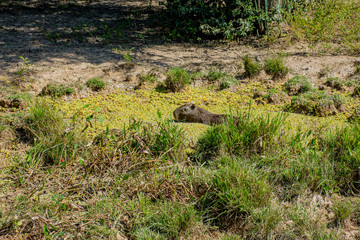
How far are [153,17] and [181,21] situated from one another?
59.9 inches

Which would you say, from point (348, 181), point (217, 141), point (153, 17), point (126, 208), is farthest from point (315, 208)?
point (153, 17)

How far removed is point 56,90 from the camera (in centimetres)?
553

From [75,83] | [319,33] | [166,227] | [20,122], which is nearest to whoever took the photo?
[166,227]

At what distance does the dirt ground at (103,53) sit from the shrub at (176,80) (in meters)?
0.58

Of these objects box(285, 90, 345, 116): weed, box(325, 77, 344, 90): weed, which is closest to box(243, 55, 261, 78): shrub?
box(285, 90, 345, 116): weed

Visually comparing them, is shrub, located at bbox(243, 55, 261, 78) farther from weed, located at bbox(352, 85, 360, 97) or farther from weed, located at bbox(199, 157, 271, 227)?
weed, located at bbox(199, 157, 271, 227)

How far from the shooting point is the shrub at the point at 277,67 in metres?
6.15

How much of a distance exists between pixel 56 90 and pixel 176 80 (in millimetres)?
1883

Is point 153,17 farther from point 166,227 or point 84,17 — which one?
point 166,227

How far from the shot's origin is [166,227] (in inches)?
125

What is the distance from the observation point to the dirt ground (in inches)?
242

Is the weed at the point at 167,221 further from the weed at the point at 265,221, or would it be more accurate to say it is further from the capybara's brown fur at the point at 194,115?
the capybara's brown fur at the point at 194,115

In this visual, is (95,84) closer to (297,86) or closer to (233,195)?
(297,86)

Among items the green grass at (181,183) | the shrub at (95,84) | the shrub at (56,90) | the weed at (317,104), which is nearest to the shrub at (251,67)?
the weed at (317,104)
